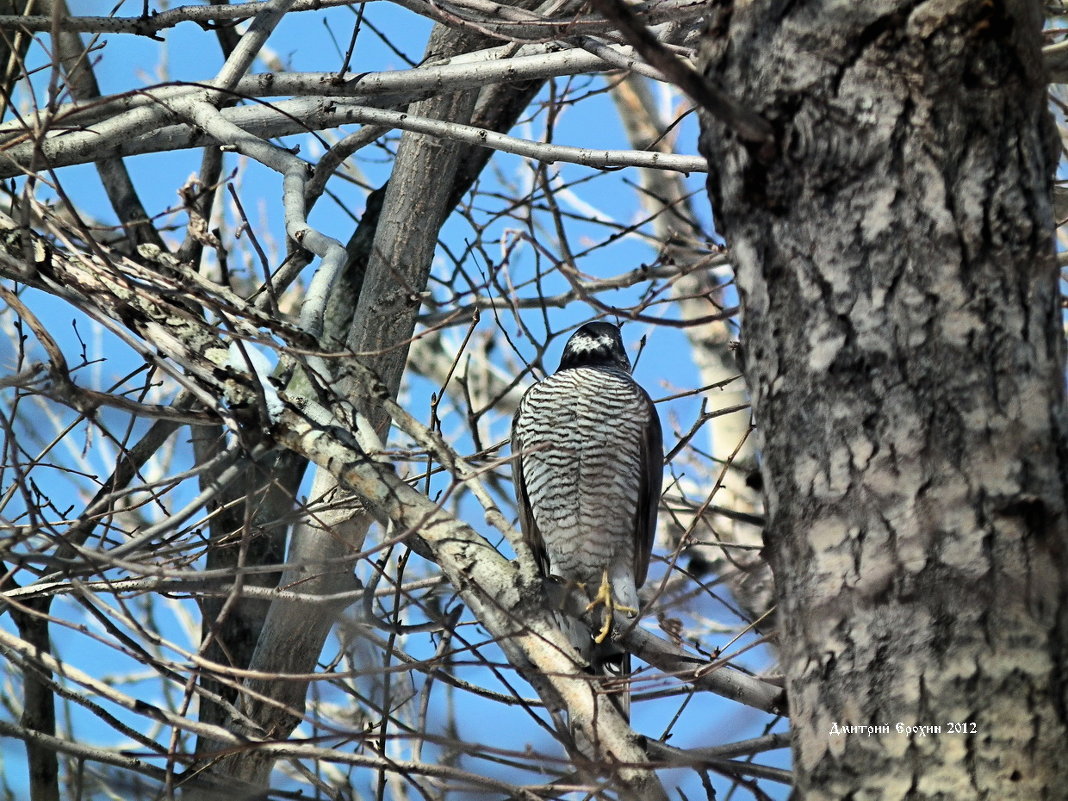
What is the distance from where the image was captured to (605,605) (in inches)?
156

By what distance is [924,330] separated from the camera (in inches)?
66.0

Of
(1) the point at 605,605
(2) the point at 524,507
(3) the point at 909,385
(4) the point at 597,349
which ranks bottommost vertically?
(3) the point at 909,385

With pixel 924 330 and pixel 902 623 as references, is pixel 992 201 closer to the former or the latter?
pixel 924 330

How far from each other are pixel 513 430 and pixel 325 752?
2705 millimetres

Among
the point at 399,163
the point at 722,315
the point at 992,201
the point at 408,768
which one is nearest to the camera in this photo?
the point at 992,201

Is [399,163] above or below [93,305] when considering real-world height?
above

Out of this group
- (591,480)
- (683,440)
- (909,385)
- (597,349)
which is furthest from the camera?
(597,349)

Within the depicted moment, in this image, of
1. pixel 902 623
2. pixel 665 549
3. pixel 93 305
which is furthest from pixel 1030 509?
pixel 665 549

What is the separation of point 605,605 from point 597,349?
65.0 inches

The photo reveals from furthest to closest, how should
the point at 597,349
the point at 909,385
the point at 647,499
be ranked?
the point at 597,349, the point at 647,499, the point at 909,385

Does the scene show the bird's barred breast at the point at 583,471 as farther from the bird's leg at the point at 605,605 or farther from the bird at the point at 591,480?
the bird's leg at the point at 605,605

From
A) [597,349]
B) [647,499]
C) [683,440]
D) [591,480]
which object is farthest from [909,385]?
[597,349]

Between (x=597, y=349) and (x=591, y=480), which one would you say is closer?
(x=591, y=480)

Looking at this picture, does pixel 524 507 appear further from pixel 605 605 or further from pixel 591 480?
pixel 605 605
